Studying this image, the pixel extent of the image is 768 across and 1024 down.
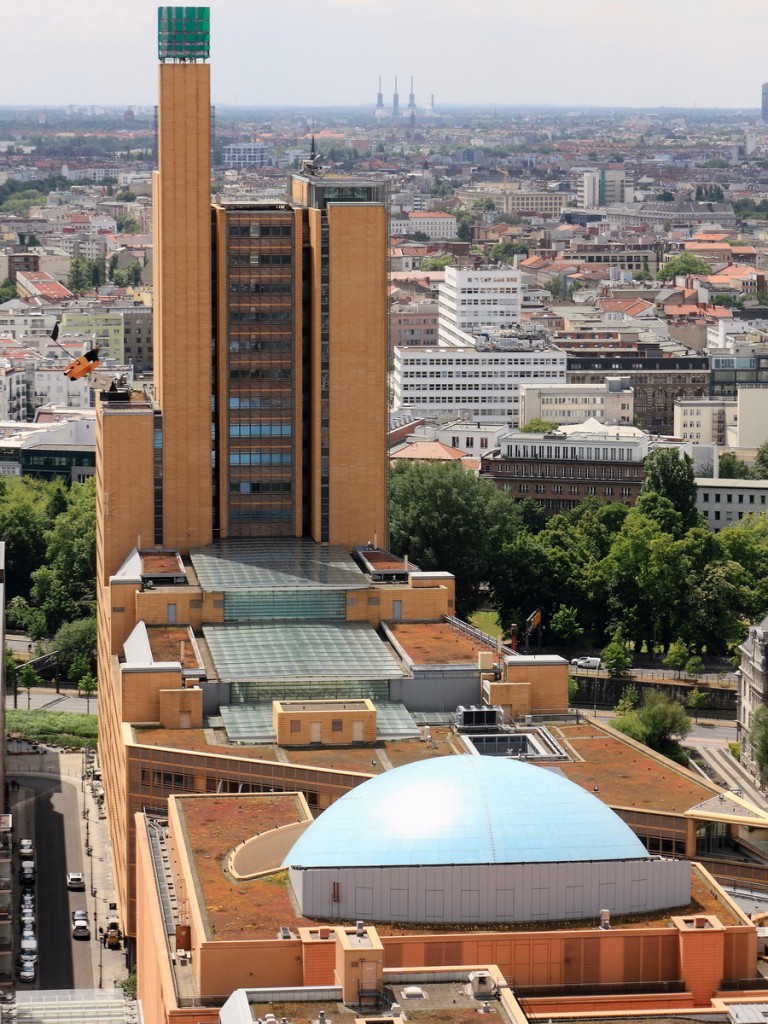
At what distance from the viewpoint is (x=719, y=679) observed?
132125 mm

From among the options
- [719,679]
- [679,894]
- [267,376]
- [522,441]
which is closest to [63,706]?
[267,376]

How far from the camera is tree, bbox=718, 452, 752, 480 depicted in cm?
17629

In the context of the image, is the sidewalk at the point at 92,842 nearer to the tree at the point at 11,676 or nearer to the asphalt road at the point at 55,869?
the asphalt road at the point at 55,869

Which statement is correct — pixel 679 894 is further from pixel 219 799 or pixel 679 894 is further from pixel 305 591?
pixel 305 591

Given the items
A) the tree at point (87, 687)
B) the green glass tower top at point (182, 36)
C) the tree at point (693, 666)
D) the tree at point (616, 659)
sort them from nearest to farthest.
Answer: the green glass tower top at point (182, 36) → the tree at point (87, 687) → the tree at point (616, 659) → the tree at point (693, 666)

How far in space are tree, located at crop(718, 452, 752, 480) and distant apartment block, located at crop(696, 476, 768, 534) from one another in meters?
10.7

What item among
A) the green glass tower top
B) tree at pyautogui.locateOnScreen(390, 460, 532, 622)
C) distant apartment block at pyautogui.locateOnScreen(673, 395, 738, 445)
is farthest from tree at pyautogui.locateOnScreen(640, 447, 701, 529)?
the green glass tower top

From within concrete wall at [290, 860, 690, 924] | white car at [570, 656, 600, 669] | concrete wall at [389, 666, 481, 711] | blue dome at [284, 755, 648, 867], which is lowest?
white car at [570, 656, 600, 669]

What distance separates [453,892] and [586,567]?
7713cm

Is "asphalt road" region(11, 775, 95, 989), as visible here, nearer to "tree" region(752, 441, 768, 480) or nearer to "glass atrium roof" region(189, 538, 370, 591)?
"glass atrium roof" region(189, 538, 370, 591)

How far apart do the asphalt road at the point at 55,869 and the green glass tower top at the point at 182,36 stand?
Result: 105ft

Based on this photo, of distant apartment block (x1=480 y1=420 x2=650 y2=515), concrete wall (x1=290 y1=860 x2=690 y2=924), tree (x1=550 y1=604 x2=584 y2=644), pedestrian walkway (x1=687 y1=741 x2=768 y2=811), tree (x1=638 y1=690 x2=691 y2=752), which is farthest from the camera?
distant apartment block (x1=480 y1=420 x2=650 y2=515)

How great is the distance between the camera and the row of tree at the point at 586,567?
138 meters

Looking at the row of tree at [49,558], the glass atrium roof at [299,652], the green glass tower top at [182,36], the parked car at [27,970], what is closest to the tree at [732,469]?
the row of tree at [49,558]
